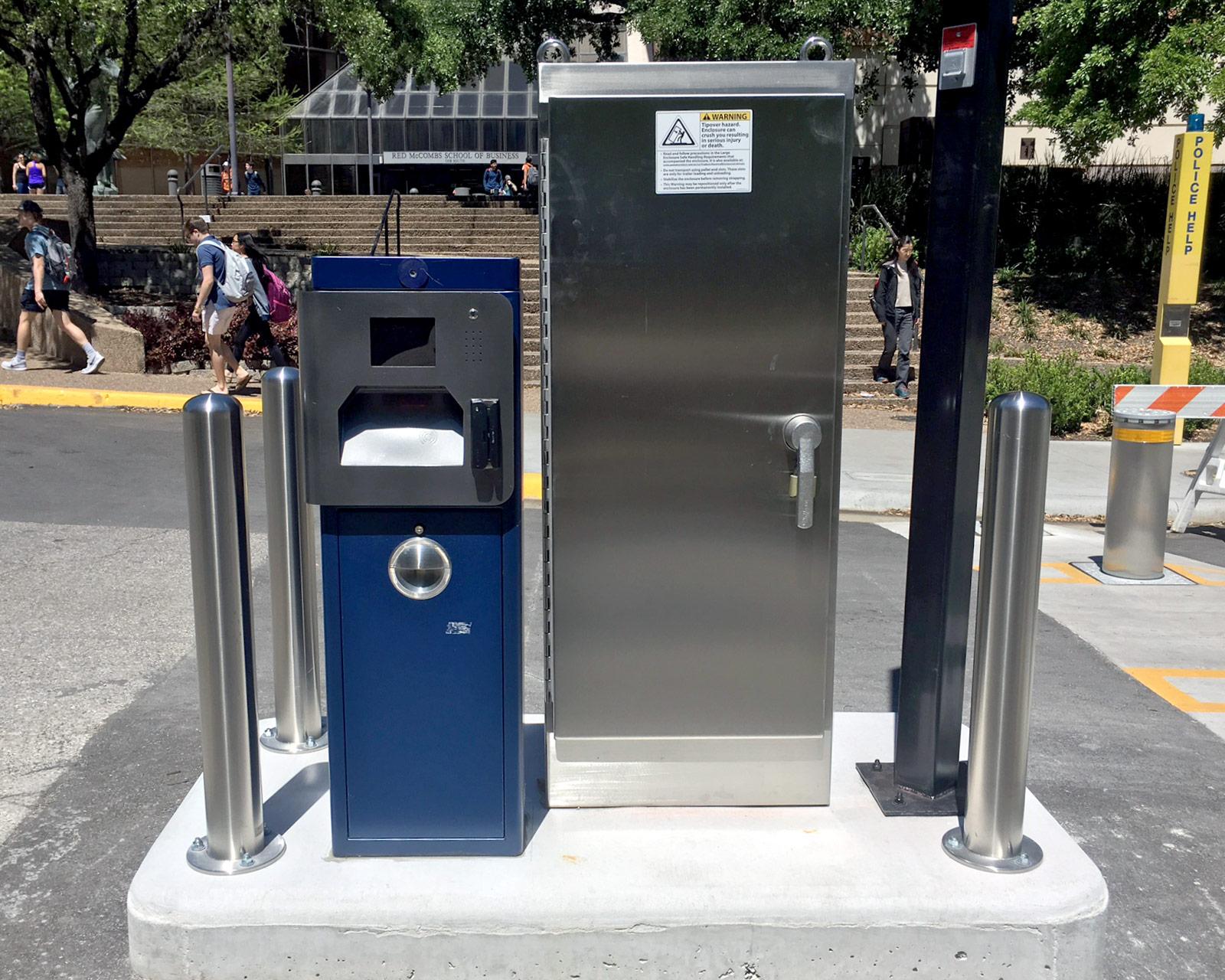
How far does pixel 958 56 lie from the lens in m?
3.11

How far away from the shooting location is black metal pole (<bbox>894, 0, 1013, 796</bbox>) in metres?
3.11

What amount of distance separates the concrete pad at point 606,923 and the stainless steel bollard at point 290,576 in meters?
0.85

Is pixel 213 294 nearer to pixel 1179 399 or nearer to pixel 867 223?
pixel 1179 399

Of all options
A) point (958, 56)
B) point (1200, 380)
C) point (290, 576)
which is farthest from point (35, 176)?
point (958, 56)

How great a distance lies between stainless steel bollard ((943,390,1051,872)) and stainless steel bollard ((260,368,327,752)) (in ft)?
6.39

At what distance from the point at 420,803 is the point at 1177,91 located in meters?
14.8

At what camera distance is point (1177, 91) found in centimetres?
1438

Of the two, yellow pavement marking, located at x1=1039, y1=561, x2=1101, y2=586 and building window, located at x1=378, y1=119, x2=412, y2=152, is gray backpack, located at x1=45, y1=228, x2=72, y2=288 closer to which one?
yellow pavement marking, located at x1=1039, y1=561, x2=1101, y2=586

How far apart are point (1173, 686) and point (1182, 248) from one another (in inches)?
290

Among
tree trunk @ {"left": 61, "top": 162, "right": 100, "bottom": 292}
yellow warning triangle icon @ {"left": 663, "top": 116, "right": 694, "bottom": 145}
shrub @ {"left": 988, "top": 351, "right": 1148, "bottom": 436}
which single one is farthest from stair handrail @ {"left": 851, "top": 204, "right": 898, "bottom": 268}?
yellow warning triangle icon @ {"left": 663, "top": 116, "right": 694, "bottom": 145}

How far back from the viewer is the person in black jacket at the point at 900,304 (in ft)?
45.3

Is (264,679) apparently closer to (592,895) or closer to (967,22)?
(592,895)

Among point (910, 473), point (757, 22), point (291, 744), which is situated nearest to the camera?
point (291, 744)

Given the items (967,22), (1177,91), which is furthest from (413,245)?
(967,22)
